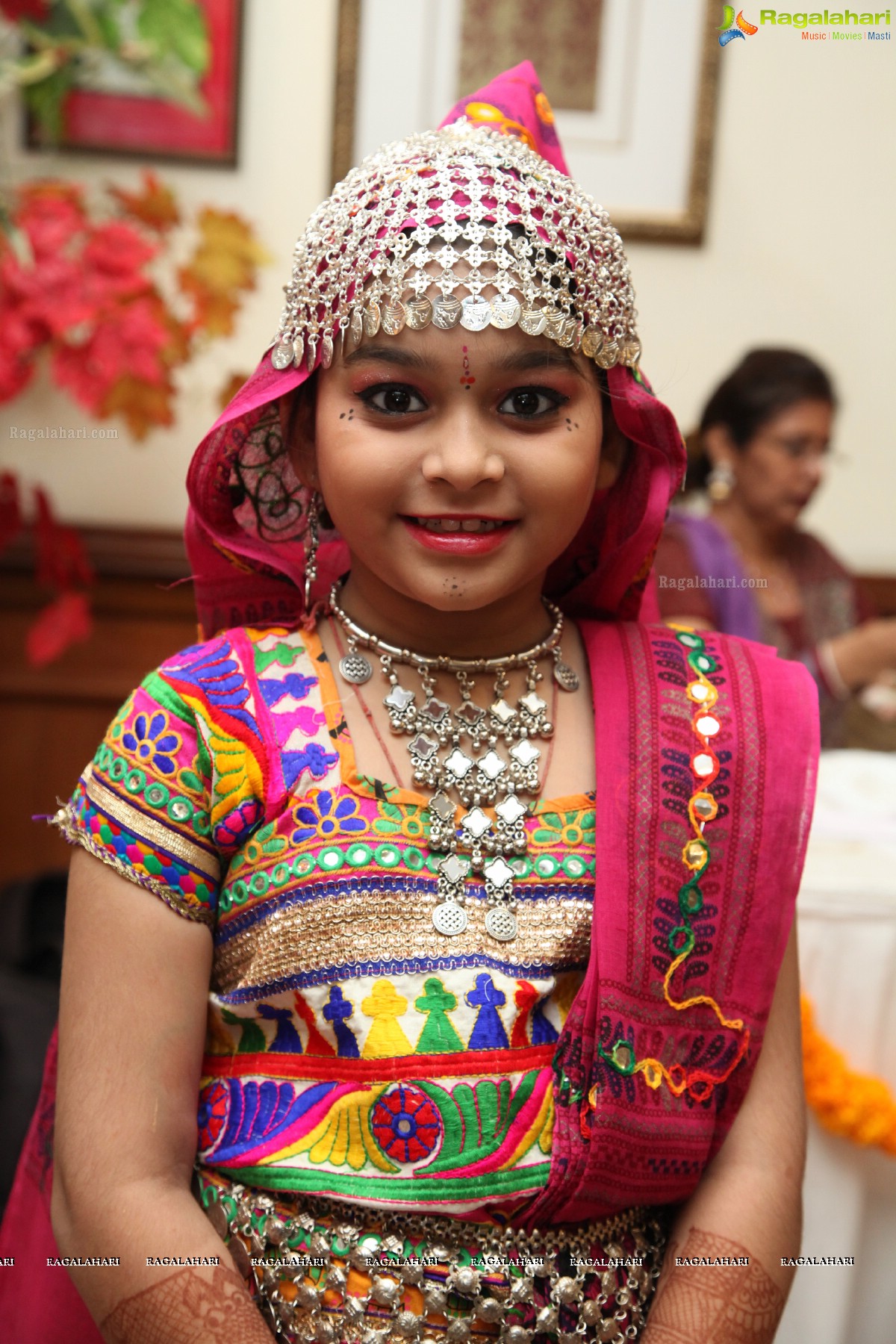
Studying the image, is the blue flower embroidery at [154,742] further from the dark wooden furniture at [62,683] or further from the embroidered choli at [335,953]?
the dark wooden furniture at [62,683]

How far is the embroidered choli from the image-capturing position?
84 centimetres

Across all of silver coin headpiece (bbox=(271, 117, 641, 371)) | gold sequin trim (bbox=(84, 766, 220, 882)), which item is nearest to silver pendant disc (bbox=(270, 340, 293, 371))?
silver coin headpiece (bbox=(271, 117, 641, 371))

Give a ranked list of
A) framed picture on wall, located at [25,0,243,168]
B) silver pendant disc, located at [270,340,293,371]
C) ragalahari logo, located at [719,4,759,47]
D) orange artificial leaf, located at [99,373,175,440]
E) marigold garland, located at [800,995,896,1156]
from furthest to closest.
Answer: framed picture on wall, located at [25,0,243,168]
orange artificial leaf, located at [99,373,175,440]
ragalahari logo, located at [719,4,759,47]
marigold garland, located at [800,995,896,1156]
silver pendant disc, located at [270,340,293,371]

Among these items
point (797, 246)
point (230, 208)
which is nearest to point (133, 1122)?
point (230, 208)

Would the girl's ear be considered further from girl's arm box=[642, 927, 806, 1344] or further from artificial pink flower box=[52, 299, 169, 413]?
artificial pink flower box=[52, 299, 169, 413]

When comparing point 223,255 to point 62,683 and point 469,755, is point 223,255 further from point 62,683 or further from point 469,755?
point 469,755

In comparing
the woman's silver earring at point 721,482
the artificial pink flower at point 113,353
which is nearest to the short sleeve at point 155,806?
the artificial pink flower at point 113,353

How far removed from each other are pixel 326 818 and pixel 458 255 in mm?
408

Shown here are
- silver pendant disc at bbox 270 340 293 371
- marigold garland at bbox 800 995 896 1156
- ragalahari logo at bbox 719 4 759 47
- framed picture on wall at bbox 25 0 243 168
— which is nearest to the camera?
silver pendant disc at bbox 270 340 293 371

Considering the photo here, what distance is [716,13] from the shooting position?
217 centimetres

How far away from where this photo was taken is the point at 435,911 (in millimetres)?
858

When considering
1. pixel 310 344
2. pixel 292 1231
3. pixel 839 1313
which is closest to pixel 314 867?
pixel 292 1231

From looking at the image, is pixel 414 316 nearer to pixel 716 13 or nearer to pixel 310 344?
pixel 310 344

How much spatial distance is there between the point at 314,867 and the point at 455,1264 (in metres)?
0.30
